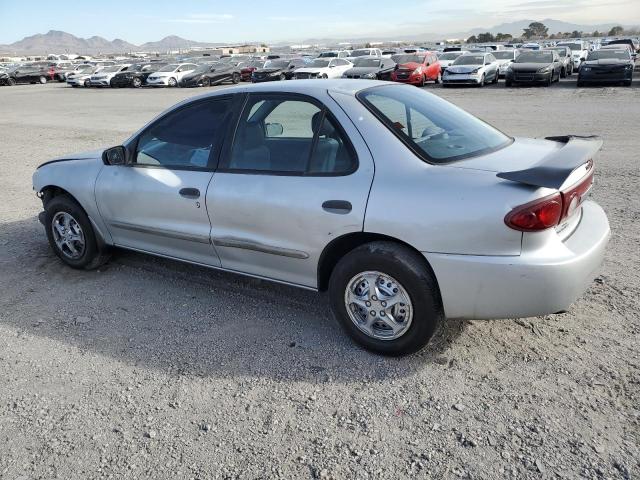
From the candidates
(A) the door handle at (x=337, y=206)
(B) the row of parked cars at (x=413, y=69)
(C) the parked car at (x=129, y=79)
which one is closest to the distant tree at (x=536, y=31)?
(B) the row of parked cars at (x=413, y=69)

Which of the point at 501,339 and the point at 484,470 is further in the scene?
the point at 501,339

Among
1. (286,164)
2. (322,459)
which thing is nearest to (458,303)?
(322,459)

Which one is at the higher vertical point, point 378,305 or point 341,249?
point 341,249

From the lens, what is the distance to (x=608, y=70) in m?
A: 21.8

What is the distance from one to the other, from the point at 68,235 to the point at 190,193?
1.71 metres

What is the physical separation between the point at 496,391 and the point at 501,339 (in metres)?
0.60

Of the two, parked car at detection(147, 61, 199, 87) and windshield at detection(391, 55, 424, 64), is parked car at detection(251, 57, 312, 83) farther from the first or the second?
parked car at detection(147, 61, 199, 87)

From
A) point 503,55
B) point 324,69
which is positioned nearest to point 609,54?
point 503,55

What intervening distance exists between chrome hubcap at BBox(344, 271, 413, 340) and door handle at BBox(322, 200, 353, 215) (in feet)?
1.32

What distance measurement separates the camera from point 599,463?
2.60m

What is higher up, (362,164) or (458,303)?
(362,164)

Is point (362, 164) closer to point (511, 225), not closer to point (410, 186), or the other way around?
point (410, 186)

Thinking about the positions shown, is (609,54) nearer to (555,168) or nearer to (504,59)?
(504,59)

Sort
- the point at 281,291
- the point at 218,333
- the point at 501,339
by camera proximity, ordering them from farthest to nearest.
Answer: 1. the point at 281,291
2. the point at 218,333
3. the point at 501,339
